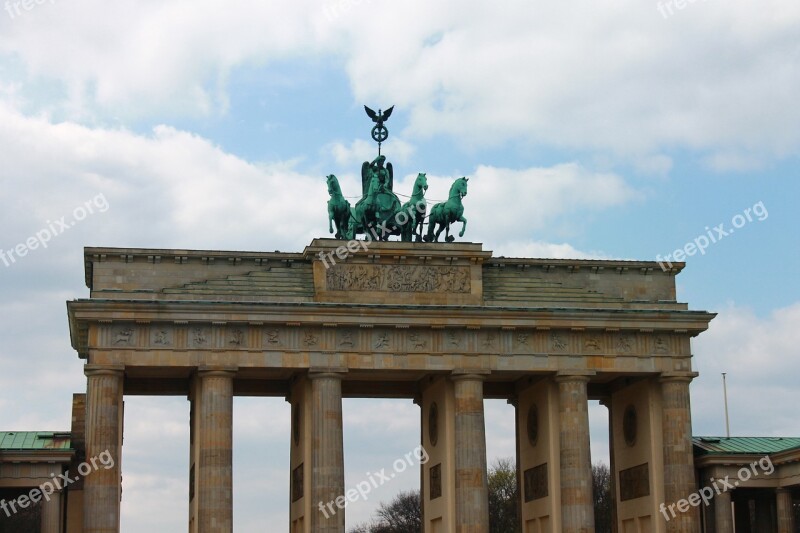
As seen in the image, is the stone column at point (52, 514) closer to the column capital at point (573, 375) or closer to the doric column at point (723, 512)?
the column capital at point (573, 375)

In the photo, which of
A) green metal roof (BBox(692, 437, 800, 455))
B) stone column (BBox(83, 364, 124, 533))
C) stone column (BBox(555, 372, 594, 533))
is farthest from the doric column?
stone column (BBox(83, 364, 124, 533))

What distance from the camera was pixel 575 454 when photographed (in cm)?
6159

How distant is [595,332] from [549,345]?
2.22 meters

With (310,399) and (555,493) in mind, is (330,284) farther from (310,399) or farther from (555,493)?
(555,493)

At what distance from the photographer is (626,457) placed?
6656 cm

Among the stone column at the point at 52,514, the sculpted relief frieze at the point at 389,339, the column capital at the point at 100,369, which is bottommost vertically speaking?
the stone column at the point at 52,514

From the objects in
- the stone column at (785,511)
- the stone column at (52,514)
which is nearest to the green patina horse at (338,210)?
the stone column at (52,514)

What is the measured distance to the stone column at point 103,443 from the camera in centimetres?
5706

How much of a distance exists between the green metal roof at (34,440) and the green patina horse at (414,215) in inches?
698

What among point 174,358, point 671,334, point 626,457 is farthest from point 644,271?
point 174,358

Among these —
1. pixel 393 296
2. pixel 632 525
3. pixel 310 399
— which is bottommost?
pixel 632 525

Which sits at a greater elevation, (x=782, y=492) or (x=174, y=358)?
(x=174, y=358)

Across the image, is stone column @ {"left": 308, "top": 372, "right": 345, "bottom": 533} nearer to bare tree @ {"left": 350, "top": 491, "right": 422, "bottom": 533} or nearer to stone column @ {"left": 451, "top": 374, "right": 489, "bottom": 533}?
stone column @ {"left": 451, "top": 374, "right": 489, "bottom": 533}

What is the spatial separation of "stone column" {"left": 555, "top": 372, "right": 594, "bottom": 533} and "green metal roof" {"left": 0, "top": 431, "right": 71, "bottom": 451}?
855 inches
